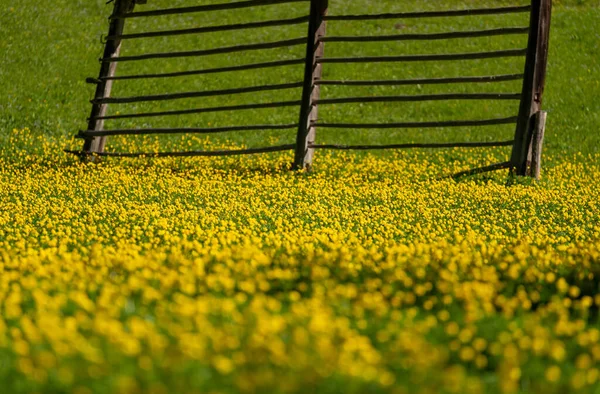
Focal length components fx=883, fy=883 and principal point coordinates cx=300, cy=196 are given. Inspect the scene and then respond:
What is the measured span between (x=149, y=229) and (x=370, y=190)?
382 centimetres

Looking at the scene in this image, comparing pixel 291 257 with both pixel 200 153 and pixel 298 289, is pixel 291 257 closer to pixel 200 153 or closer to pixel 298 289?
pixel 298 289

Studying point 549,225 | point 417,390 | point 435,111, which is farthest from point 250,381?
point 435,111

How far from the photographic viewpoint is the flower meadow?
308 cm

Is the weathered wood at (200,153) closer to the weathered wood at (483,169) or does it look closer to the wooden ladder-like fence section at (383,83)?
the wooden ladder-like fence section at (383,83)

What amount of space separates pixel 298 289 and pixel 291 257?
54cm

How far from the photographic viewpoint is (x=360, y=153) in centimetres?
1485

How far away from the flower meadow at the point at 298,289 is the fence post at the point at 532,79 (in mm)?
1051

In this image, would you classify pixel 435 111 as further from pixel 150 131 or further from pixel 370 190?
pixel 370 190

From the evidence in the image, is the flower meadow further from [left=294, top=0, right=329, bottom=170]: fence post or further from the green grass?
the green grass

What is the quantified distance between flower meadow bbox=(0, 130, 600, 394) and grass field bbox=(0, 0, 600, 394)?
0.02m

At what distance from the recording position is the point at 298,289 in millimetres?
5031

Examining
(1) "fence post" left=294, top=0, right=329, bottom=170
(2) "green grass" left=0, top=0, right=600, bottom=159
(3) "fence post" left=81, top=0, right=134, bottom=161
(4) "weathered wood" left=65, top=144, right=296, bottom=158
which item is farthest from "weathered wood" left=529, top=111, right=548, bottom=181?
(3) "fence post" left=81, top=0, right=134, bottom=161

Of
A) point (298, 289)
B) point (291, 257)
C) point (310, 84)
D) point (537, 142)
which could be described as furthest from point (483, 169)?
point (298, 289)

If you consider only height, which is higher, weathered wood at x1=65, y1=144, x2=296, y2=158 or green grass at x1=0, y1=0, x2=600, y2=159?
green grass at x1=0, y1=0, x2=600, y2=159
